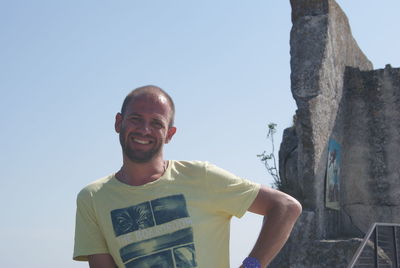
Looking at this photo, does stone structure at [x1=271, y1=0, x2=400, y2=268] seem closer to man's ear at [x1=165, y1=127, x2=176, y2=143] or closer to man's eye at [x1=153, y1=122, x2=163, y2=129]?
man's ear at [x1=165, y1=127, x2=176, y2=143]

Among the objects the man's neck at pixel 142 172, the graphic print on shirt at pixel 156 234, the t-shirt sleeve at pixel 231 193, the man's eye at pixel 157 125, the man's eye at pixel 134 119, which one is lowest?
the graphic print on shirt at pixel 156 234

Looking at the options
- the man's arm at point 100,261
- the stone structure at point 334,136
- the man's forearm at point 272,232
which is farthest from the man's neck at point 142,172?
the stone structure at point 334,136

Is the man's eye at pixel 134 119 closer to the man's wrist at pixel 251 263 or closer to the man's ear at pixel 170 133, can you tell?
the man's ear at pixel 170 133

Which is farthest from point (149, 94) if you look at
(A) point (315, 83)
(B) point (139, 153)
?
(A) point (315, 83)

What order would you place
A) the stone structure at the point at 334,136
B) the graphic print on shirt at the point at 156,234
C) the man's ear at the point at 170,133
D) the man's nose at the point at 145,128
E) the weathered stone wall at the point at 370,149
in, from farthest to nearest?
the weathered stone wall at the point at 370,149 → the stone structure at the point at 334,136 → the man's ear at the point at 170,133 → the man's nose at the point at 145,128 → the graphic print on shirt at the point at 156,234

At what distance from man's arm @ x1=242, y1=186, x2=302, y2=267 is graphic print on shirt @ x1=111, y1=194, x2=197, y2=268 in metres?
0.28

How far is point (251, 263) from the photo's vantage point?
2486 millimetres

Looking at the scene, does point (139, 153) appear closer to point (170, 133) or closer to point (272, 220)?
point (170, 133)

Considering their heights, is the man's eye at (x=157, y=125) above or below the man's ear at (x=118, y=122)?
below

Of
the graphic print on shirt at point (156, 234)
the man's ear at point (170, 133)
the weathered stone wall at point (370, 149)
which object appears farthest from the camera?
the weathered stone wall at point (370, 149)

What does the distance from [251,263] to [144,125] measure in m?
0.70


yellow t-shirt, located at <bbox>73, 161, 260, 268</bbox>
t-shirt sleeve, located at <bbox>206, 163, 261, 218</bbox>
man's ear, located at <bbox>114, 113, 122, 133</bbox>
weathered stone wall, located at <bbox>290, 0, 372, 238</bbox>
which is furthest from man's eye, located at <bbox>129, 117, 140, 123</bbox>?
weathered stone wall, located at <bbox>290, 0, 372, 238</bbox>

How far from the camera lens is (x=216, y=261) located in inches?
99.0

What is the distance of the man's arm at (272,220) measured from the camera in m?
2.56
